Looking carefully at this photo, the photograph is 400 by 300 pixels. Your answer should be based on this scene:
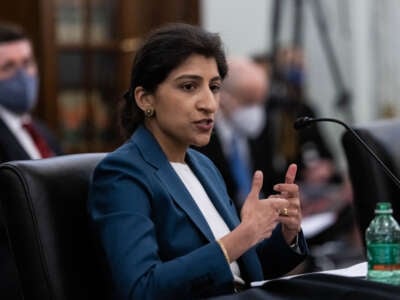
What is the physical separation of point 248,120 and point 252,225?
3.25 m

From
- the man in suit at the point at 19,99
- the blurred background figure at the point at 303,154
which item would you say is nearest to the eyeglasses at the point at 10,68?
the man in suit at the point at 19,99

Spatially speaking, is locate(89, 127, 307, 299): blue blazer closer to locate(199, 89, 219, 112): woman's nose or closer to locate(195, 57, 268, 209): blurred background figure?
locate(199, 89, 219, 112): woman's nose

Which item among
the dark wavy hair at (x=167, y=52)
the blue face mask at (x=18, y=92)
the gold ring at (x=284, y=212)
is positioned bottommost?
the gold ring at (x=284, y=212)

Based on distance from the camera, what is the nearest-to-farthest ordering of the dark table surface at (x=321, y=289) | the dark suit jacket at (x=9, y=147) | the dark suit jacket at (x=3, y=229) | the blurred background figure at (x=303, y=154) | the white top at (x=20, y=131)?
1. the dark table surface at (x=321, y=289)
2. the dark suit jacket at (x=3, y=229)
3. the dark suit jacket at (x=9, y=147)
4. the white top at (x=20, y=131)
5. the blurred background figure at (x=303, y=154)

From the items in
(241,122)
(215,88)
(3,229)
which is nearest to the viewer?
(215,88)

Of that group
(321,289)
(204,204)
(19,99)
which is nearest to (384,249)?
(321,289)

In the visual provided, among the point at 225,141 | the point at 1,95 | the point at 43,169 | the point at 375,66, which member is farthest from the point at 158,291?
the point at 375,66

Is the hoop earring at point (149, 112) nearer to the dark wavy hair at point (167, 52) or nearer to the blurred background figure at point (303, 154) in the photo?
the dark wavy hair at point (167, 52)

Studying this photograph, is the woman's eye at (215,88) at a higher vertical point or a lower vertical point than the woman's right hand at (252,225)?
higher

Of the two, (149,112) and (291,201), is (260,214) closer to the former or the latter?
(291,201)

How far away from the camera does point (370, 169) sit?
9.69 ft

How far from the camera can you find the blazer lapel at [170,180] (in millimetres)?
2229

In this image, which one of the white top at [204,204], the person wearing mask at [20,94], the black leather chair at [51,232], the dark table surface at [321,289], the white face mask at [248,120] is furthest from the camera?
the white face mask at [248,120]

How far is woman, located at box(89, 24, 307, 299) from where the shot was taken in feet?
6.75
